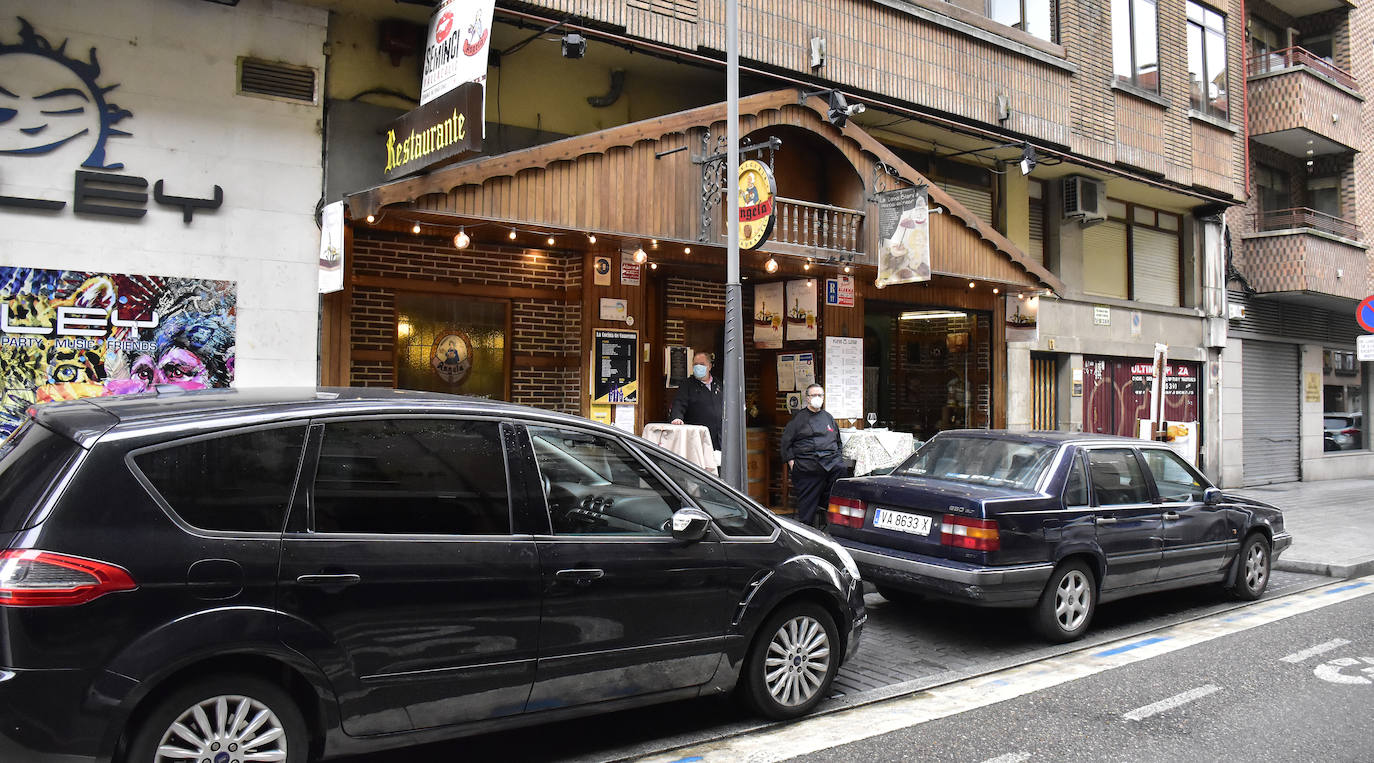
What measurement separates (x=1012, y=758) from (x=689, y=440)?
19.8ft

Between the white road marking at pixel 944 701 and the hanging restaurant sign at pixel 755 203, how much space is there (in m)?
4.98

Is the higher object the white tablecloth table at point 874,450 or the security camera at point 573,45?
the security camera at point 573,45

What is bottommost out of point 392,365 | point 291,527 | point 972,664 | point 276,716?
point 972,664

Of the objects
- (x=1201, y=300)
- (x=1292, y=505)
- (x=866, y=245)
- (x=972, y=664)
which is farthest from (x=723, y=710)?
(x=1201, y=300)

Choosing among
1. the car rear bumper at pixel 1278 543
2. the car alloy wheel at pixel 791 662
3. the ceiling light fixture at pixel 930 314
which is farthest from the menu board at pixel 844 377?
the car alloy wheel at pixel 791 662

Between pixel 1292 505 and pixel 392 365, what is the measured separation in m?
15.5

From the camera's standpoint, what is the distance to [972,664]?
6395 millimetres

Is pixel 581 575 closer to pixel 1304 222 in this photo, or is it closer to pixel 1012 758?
pixel 1012 758

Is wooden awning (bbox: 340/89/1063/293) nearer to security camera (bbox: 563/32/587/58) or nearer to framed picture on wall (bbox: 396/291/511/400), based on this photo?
security camera (bbox: 563/32/587/58)

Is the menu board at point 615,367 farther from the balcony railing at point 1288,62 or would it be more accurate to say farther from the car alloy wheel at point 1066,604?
the balcony railing at point 1288,62

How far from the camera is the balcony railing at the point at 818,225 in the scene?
36.8ft

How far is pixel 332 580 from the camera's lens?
3.69m

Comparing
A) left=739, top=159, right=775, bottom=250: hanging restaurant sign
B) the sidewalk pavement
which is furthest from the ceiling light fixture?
left=739, top=159, right=775, bottom=250: hanging restaurant sign

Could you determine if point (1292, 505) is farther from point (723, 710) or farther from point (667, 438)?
point (723, 710)
